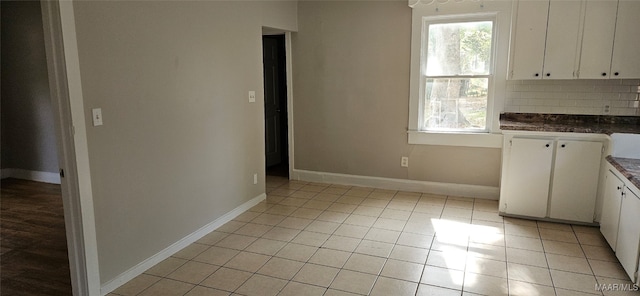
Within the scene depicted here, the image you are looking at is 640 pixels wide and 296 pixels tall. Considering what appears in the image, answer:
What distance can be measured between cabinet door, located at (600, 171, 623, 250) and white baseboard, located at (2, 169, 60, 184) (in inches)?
240

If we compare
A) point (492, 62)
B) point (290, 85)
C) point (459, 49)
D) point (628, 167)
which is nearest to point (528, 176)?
point (628, 167)

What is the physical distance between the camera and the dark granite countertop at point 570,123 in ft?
12.0

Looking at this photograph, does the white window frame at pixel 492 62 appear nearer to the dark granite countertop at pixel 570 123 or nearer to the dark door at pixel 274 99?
the dark granite countertop at pixel 570 123

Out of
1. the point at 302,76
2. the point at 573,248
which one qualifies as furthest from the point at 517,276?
the point at 302,76

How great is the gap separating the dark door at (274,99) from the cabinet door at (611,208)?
4143mm

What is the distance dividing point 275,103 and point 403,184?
7.74 feet

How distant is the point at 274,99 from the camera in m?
6.14

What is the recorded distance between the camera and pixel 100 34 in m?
2.50

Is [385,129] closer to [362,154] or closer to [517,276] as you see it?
[362,154]

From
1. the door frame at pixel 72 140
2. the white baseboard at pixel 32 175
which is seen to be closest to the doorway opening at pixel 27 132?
the white baseboard at pixel 32 175

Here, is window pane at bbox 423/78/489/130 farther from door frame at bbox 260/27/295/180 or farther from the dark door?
the dark door

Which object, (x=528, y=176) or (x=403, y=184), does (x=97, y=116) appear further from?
(x=528, y=176)

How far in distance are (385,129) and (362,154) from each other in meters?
0.44

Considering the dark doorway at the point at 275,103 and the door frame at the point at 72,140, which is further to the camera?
the dark doorway at the point at 275,103
